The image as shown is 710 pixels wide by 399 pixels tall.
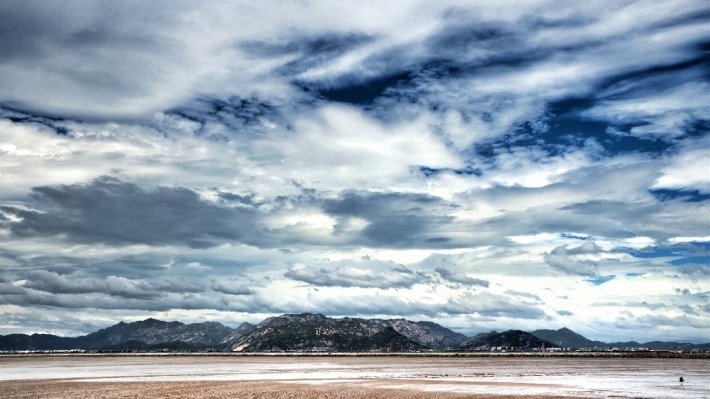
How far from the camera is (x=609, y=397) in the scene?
63.9 m

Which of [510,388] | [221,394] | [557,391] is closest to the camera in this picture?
[221,394]

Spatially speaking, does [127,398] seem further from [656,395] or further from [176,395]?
[656,395]

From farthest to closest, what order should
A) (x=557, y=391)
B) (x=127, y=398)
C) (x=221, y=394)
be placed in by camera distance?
(x=557, y=391) < (x=221, y=394) < (x=127, y=398)

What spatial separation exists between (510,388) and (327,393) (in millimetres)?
24598

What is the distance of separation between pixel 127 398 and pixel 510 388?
46.6 metres

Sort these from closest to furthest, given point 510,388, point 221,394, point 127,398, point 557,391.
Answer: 1. point 127,398
2. point 221,394
3. point 557,391
4. point 510,388

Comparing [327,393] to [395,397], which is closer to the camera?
[395,397]

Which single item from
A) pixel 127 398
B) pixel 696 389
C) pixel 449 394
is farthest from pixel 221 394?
pixel 696 389

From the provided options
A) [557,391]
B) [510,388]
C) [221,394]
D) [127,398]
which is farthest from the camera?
[510,388]

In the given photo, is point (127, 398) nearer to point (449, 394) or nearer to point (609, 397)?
point (449, 394)

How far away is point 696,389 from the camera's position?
7725 cm

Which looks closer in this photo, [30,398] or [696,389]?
[30,398]

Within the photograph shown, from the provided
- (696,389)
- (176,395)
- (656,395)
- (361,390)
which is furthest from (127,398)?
(696,389)

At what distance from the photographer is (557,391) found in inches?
2864
